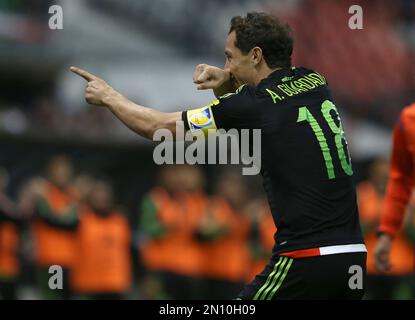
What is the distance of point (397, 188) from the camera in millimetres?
6543

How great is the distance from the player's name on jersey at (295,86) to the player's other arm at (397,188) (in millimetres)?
1466

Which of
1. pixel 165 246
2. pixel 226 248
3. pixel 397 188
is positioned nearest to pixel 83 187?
pixel 165 246

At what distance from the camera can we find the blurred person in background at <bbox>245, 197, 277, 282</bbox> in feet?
41.2

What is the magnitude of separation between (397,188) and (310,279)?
78.0 inches

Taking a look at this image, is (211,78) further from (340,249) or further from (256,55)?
(340,249)

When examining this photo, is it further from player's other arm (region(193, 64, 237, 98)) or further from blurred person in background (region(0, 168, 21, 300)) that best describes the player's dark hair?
blurred person in background (region(0, 168, 21, 300))

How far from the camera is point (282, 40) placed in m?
5.05

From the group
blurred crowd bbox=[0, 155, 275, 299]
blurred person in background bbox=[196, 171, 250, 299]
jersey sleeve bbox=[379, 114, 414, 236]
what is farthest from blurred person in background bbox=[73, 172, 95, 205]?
jersey sleeve bbox=[379, 114, 414, 236]

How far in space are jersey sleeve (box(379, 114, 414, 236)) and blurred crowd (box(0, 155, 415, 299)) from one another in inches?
185

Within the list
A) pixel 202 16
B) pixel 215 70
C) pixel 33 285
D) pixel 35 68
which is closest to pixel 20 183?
pixel 33 285

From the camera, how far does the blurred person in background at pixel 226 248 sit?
12727 millimetres

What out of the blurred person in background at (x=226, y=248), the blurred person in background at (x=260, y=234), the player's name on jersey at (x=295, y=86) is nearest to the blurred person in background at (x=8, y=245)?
the blurred person in background at (x=226, y=248)
